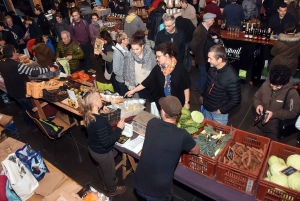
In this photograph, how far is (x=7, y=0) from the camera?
11156 millimetres

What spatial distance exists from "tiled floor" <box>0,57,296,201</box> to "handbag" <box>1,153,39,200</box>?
3.40 ft

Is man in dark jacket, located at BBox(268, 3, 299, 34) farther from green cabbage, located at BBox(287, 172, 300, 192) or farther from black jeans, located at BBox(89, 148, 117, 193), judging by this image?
black jeans, located at BBox(89, 148, 117, 193)

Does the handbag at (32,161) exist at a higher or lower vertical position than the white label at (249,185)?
lower

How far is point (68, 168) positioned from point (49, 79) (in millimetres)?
1776

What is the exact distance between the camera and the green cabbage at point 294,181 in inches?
83.4

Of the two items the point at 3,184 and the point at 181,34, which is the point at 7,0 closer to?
the point at 181,34

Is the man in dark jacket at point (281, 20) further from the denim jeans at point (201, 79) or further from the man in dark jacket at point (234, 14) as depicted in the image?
the denim jeans at point (201, 79)

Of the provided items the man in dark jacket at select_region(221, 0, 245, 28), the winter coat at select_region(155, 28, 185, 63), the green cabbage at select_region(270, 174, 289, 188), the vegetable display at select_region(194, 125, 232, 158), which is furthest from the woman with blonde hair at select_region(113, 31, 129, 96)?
the man in dark jacket at select_region(221, 0, 245, 28)

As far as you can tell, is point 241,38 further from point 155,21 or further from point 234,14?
point 155,21

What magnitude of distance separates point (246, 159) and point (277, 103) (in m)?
0.96

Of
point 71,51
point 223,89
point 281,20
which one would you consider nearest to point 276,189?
point 223,89

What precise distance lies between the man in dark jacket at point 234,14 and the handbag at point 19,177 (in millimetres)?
5793

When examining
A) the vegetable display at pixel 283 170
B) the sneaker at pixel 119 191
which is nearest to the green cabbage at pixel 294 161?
the vegetable display at pixel 283 170

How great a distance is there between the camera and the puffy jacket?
3.15 metres
